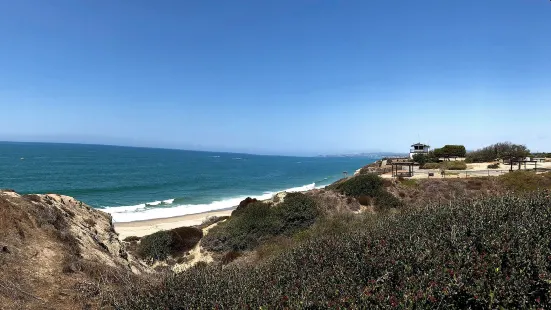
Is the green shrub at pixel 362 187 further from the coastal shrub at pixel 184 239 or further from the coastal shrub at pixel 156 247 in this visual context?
the coastal shrub at pixel 156 247

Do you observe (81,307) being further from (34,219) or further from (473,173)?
(473,173)

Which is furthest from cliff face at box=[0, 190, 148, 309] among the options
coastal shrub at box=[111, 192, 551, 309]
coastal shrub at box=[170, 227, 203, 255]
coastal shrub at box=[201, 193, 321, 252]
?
coastal shrub at box=[170, 227, 203, 255]

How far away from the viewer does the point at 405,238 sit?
203 inches

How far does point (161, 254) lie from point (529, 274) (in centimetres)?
1990

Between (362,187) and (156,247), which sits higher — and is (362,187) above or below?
above

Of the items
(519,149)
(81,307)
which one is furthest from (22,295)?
(519,149)

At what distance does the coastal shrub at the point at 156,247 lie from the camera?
1972cm

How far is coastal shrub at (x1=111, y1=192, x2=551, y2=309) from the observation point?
130 inches

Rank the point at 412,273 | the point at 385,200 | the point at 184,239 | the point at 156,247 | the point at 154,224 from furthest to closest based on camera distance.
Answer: the point at 154,224
the point at 385,200
the point at 184,239
the point at 156,247
the point at 412,273

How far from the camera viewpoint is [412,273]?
13.0 ft

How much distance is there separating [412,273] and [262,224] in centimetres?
1748

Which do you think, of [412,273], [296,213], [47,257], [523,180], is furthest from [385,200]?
[47,257]

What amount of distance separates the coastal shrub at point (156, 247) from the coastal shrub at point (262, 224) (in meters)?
2.31

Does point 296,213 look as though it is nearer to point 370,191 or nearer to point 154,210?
point 370,191
